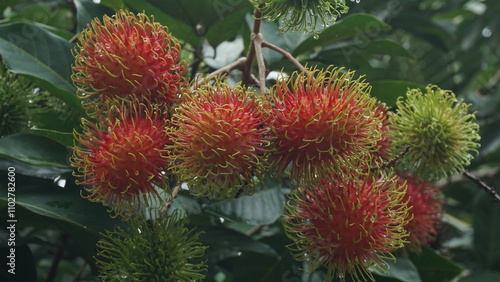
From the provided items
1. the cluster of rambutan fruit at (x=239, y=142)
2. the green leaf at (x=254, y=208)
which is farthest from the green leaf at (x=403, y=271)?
the green leaf at (x=254, y=208)

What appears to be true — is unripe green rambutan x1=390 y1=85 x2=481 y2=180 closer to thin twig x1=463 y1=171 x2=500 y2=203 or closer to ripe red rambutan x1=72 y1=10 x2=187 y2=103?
thin twig x1=463 y1=171 x2=500 y2=203

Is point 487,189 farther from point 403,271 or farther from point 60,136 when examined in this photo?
point 60,136

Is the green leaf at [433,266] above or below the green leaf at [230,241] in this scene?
above

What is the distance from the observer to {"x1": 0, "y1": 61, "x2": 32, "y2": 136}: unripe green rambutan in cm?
150

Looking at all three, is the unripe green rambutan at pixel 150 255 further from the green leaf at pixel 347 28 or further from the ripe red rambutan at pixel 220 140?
the green leaf at pixel 347 28

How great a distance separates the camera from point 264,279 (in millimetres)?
1584

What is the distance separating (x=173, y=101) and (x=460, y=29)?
2.07 meters

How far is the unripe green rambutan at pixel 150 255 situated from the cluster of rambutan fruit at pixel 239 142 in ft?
0.20

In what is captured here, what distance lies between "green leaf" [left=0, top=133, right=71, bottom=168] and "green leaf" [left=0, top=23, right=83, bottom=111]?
126 millimetres

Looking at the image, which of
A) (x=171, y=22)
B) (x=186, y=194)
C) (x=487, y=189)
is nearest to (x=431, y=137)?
(x=487, y=189)

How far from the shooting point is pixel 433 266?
1612 mm

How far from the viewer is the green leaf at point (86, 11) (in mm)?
1536

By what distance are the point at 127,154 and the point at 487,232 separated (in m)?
1.71

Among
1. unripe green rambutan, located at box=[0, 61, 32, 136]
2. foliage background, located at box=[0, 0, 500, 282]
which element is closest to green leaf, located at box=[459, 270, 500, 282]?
foliage background, located at box=[0, 0, 500, 282]
